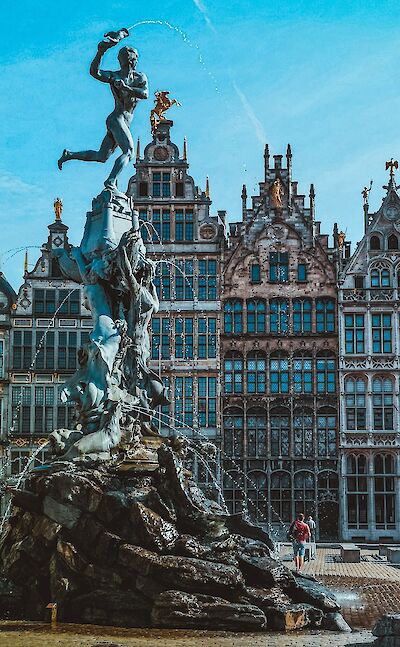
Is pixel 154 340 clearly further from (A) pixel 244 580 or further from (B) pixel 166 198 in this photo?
(A) pixel 244 580

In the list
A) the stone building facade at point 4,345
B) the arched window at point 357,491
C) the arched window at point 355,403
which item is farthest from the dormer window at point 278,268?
the stone building facade at point 4,345

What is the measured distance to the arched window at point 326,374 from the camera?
176ft

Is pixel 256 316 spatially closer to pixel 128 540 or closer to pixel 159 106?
pixel 159 106

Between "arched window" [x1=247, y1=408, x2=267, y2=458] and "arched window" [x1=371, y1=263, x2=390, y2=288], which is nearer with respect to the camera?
"arched window" [x1=247, y1=408, x2=267, y2=458]

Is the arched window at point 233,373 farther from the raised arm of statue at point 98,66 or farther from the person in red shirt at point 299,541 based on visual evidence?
the raised arm of statue at point 98,66

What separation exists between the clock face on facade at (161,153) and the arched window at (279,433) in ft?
47.0

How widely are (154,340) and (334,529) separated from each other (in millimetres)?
13184

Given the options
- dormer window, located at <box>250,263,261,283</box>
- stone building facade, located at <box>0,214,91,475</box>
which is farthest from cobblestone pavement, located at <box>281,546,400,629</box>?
stone building facade, located at <box>0,214,91,475</box>

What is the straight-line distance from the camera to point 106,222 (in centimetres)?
2519

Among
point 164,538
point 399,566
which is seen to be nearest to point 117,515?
point 164,538

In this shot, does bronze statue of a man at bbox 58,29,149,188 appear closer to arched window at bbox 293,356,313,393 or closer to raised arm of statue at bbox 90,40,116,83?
raised arm of statue at bbox 90,40,116,83

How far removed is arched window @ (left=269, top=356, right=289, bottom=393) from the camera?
53875 mm

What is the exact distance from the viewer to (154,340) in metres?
54.5

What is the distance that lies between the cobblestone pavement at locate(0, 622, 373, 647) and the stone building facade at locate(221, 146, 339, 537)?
35.5 metres
